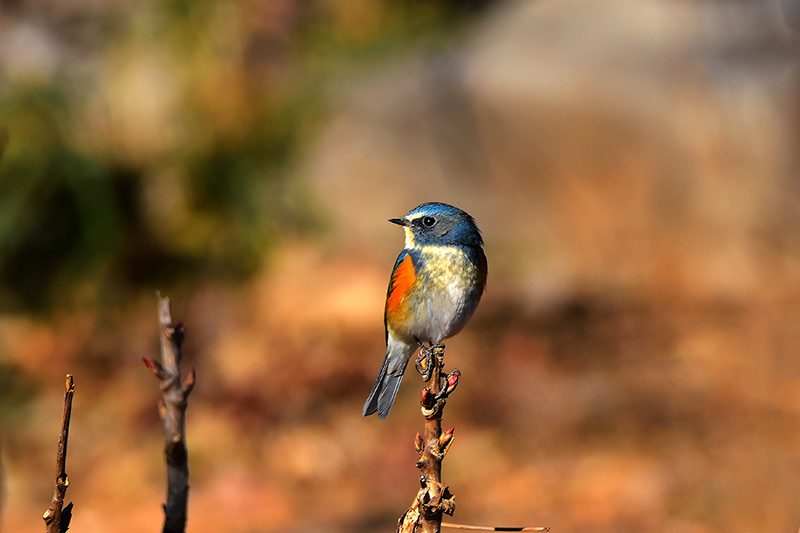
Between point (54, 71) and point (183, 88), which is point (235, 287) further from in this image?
point (54, 71)

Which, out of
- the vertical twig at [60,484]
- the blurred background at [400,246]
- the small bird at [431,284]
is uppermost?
the blurred background at [400,246]

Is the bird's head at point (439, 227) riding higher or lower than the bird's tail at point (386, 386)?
higher

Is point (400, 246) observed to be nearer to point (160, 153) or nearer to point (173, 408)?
point (160, 153)

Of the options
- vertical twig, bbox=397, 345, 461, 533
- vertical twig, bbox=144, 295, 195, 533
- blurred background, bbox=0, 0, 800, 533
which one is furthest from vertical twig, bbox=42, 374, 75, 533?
blurred background, bbox=0, 0, 800, 533

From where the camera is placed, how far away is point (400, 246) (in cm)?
758

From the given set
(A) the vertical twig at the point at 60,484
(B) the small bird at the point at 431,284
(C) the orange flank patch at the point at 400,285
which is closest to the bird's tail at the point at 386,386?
(B) the small bird at the point at 431,284

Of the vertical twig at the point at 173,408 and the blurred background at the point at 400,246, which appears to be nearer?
the vertical twig at the point at 173,408

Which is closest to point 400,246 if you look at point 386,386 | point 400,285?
point 400,285

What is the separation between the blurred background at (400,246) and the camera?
633cm

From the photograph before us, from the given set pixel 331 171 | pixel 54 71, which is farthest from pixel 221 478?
pixel 54 71

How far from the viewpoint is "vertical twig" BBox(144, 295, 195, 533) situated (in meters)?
1.15

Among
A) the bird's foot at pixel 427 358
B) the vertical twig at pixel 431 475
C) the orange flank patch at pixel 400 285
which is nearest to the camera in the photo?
the vertical twig at pixel 431 475

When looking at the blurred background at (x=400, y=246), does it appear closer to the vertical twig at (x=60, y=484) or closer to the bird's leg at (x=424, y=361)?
the bird's leg at (x=424, y=361)

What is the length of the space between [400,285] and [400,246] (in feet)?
16.2
